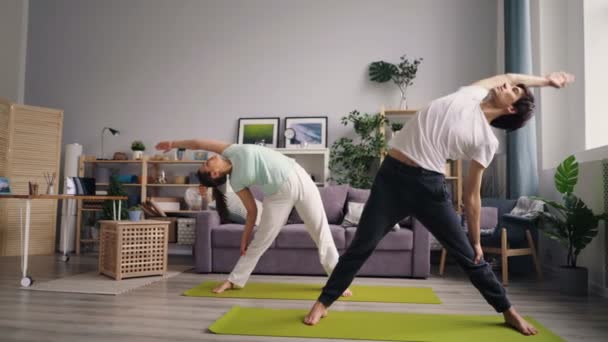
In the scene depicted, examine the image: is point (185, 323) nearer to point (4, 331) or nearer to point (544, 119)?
point (4, 331)

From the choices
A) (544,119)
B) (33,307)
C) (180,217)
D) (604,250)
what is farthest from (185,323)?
(544,119)

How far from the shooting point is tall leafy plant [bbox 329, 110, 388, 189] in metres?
5.29

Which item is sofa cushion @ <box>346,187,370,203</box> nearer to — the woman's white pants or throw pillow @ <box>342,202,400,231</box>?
throw pillow @ <box>342,202,400,231</box>

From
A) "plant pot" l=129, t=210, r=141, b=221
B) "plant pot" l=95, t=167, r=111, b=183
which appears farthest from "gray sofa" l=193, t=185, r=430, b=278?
"plant pot" l=95, t=167, r=111, b=183

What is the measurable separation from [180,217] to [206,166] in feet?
10.4

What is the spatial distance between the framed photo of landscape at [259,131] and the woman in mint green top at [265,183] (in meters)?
2.64

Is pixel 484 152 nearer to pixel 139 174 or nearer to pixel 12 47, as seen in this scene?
pixel 139 174

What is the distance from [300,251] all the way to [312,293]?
840 mm

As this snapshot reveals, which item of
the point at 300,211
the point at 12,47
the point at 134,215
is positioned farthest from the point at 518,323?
the point at 12,47

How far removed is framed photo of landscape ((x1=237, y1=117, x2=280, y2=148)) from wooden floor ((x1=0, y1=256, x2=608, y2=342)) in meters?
2.25

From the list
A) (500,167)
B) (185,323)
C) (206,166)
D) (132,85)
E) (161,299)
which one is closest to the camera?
(185,323)

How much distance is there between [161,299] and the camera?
315 centimetres

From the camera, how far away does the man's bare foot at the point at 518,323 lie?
7.59ft

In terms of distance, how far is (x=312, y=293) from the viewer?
3.31m
